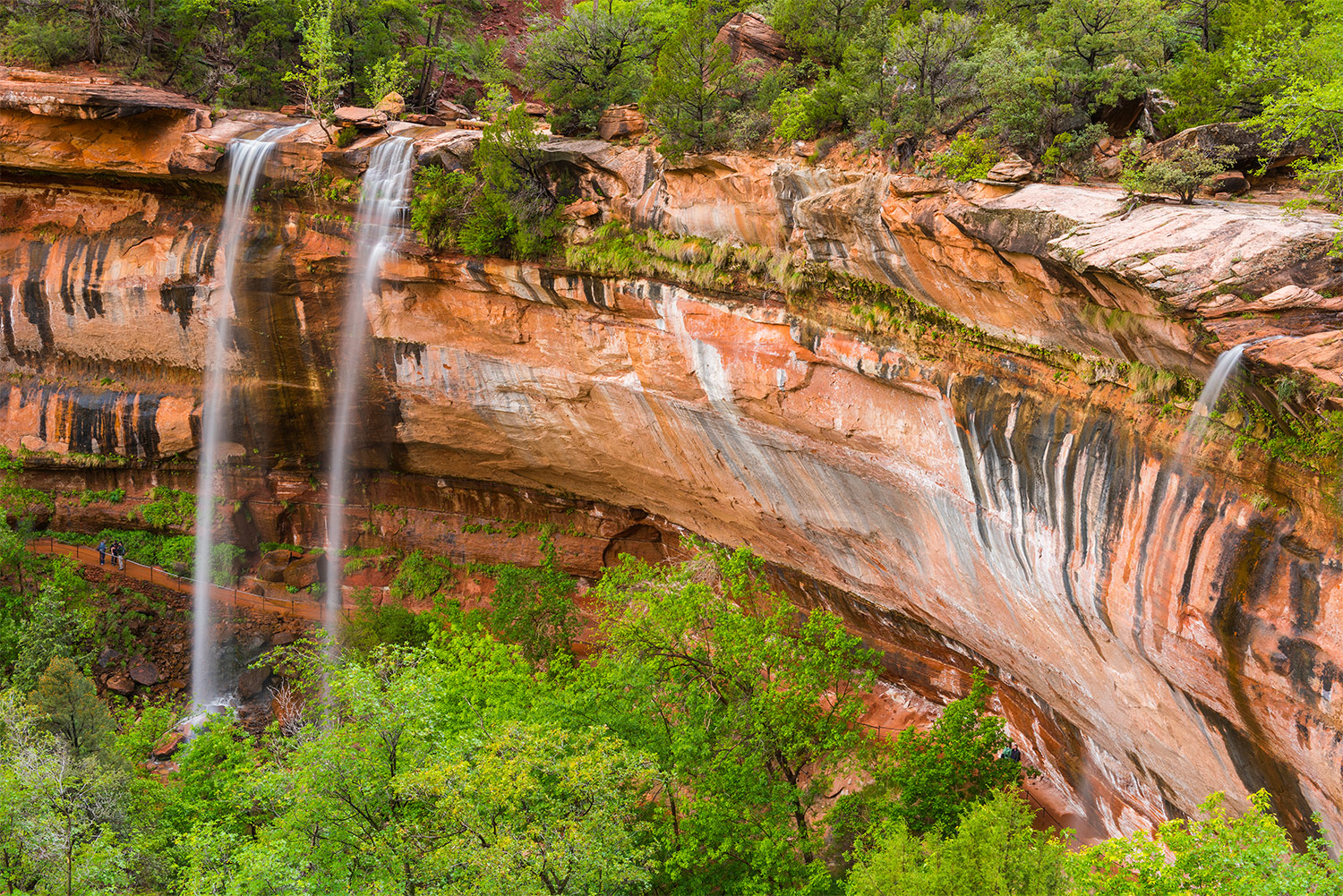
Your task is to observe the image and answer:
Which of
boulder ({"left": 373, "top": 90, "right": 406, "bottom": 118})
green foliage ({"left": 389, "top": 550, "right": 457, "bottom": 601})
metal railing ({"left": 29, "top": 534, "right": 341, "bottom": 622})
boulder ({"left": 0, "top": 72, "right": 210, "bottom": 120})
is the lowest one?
metal railing ({"left": 29, "top": 534, "right": 341, "bottom": 622})

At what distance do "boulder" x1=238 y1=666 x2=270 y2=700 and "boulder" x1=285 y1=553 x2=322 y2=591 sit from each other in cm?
268

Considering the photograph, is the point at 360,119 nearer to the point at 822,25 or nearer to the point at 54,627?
the point at 822,25

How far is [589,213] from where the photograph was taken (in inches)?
655

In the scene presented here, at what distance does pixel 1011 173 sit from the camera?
11188 mm

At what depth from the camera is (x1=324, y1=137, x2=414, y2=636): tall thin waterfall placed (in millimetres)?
18141

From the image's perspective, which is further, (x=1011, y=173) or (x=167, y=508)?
(x=167, y=508)

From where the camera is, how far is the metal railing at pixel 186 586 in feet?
73.0

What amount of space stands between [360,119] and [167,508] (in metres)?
12.5

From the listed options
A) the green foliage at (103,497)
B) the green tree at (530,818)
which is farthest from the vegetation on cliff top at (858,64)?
the green foliage at (103,497)

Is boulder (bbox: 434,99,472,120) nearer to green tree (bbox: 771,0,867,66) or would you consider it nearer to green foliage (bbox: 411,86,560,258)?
green foliage (bbox: 411,86,560,258)

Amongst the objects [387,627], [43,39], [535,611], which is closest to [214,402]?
[387,627]

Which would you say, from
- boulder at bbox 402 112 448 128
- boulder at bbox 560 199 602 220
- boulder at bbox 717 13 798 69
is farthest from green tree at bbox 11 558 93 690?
boulder at bbox 717 13 798 69

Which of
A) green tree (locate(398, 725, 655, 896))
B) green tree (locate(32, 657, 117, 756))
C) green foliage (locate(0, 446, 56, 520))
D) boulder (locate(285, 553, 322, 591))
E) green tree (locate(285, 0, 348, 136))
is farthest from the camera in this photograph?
boulder (locate(285, 553, 322, 591))

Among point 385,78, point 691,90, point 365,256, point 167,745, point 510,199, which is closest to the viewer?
point 691,90
